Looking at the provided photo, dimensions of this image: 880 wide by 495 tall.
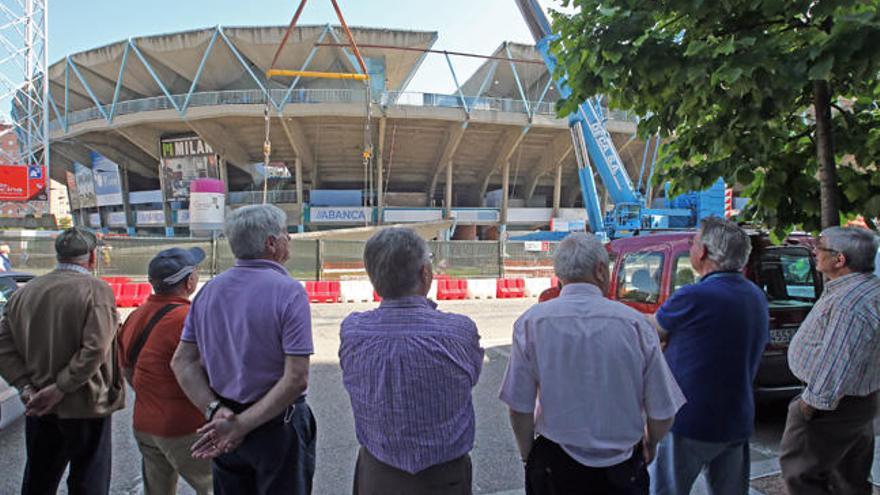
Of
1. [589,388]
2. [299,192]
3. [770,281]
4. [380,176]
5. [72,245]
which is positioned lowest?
[589,388]

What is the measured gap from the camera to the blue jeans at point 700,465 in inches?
89.4

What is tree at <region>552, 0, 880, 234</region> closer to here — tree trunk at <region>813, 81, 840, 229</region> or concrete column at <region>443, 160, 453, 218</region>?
tree trunk at <region>813, 81, 840, 229</region>

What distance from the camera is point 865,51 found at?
1.93 meters

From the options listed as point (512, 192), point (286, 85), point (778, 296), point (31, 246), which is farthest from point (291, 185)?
point (778, 296)

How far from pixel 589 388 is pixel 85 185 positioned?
Answer: 49.9 m

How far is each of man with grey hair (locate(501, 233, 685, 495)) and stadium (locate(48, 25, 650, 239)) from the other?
90.9 feet

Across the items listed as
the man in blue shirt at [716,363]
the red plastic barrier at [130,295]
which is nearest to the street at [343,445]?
the man in blue shirt at [716,363]

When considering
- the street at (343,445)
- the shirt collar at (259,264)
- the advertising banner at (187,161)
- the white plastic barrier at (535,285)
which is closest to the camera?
the shirt collar at (259,264)

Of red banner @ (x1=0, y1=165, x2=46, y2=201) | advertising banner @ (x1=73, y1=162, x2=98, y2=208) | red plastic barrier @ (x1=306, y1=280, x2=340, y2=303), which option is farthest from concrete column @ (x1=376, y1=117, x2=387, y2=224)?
advertising banner @ (x1=73, y1=162, x2=98, y2=208)

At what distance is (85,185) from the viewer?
40969mm

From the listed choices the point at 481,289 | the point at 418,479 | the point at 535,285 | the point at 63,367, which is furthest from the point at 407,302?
the point at 535,285

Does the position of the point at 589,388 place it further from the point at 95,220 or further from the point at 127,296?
the point at 95,220

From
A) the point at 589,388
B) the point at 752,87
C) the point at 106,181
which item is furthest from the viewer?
the point at 106,181

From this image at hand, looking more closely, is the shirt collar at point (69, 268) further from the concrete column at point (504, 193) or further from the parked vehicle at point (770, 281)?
the concrete column at point (504, 193)
